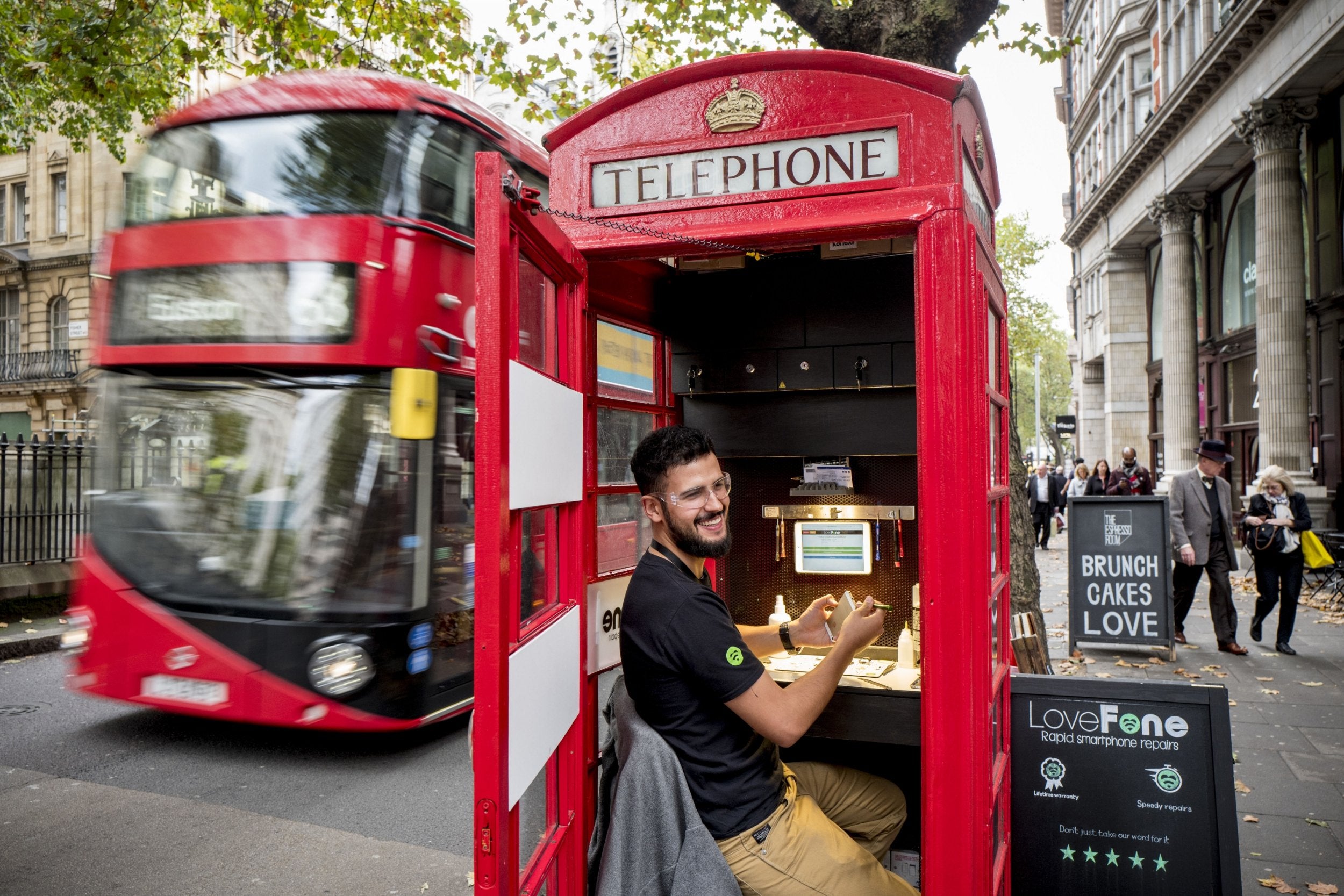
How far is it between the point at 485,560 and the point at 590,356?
1.50m

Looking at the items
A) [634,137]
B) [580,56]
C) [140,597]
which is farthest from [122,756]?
[580,56]

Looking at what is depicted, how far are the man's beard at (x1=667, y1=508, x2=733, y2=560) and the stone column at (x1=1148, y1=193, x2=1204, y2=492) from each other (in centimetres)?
1944

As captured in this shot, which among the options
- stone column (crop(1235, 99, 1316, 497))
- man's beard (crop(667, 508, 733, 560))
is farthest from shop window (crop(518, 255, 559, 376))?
stone column (crop(1235, 99, 1316, 497))

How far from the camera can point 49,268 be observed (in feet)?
86.9

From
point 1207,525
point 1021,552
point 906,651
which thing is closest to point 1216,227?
point 1207,525

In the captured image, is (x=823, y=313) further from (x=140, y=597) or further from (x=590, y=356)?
(x=140, y=597)

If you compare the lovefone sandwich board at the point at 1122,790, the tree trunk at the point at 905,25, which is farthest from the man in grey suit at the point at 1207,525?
the lovefone sandwich board at the point at 1122,790

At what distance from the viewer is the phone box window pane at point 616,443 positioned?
3258 millimetres

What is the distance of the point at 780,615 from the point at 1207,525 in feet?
18.8

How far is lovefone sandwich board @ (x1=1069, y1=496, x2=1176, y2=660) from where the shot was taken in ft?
25.1

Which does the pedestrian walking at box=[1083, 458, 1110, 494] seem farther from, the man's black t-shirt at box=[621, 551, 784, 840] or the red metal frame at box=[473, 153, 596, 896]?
the red metal frame at box=[473, 153, 596, 896]

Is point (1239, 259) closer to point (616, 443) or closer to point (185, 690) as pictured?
point (616, 443)

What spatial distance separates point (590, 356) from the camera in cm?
317

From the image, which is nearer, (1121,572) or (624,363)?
(624,363)
